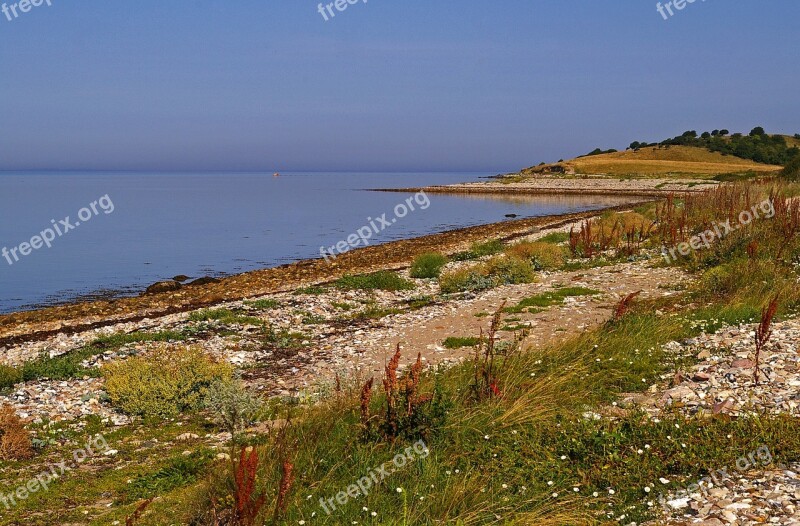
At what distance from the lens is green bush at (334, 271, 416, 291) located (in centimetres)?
2188

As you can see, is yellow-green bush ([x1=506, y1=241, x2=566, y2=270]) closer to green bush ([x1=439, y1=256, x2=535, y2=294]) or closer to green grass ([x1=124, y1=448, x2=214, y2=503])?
green bush ([x1=439, y1=256, x2=535, y2=294])

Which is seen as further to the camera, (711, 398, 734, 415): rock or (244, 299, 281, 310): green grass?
(244, 299, 281, 310): green grass

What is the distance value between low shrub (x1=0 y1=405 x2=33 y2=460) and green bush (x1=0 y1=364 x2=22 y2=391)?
323 centimetres

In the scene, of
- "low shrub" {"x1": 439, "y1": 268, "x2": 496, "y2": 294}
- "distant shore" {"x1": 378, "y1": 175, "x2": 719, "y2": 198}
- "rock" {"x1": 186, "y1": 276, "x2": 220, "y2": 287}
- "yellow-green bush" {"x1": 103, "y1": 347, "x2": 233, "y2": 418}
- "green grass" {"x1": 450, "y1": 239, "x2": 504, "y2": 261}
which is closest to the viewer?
"yellow-green bush" {"x1": 103, "y1": 347, "x2": 233, "y2": 418}

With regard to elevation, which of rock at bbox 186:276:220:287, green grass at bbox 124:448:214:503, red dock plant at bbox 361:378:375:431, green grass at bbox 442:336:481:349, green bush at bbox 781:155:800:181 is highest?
green bush at bbox 781:155:800:181

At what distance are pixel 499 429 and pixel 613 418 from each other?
1425 millimetres

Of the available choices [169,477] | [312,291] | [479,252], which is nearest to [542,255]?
[479,252]

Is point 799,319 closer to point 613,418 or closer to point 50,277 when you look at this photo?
point 613,418

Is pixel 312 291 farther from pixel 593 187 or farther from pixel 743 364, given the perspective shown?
pixel 593 187

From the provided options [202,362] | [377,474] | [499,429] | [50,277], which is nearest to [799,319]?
[499,429]

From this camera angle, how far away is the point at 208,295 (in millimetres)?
25734

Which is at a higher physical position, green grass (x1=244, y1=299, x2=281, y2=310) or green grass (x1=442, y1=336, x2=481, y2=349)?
green grass (x1=244, y1=299, x2=281, y2=310)

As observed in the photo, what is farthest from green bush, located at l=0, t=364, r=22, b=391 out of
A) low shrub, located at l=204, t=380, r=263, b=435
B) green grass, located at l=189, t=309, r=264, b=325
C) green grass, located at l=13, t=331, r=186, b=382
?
green grass, located at l=189, t=309, r=264, b=325

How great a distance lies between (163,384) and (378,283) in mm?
11887
